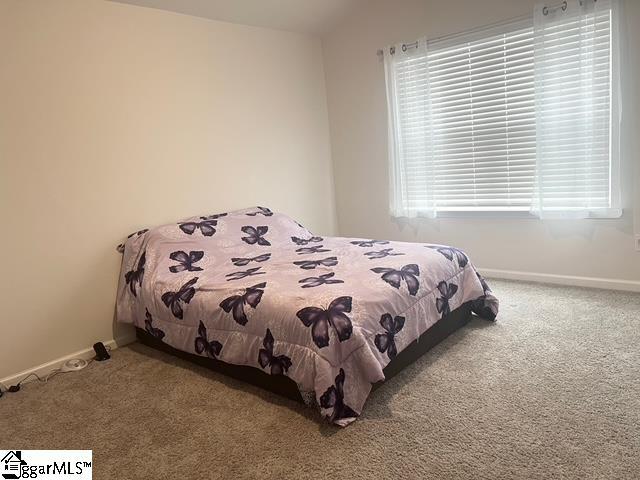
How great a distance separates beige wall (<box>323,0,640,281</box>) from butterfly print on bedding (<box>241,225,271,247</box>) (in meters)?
1.37

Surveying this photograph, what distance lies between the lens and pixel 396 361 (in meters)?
2.36

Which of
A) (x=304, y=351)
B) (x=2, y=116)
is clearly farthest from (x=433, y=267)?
(x=2, y=116)

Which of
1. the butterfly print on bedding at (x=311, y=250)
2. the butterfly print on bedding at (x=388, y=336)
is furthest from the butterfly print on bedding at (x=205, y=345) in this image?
the butterfly print on bedding at (x=311, y=250)

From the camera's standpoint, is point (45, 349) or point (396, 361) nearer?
point (396, 361)

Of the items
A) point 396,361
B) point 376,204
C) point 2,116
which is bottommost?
point 396,361

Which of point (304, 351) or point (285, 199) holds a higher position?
point (285, 199)

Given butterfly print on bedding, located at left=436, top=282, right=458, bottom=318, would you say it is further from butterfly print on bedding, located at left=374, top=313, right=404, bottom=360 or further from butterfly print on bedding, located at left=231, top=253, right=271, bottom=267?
butterfly print on bedding, located at left=231, top=253, right=271, bottom=267

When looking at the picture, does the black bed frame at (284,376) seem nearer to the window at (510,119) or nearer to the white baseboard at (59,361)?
the white baseboard at (59,361)

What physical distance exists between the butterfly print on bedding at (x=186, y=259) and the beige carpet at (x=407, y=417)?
0.55 metres

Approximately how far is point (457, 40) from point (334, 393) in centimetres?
296

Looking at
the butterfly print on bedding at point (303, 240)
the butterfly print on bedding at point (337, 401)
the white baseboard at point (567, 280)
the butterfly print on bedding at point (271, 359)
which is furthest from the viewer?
the butterfly print on bedding at point (303, 240)

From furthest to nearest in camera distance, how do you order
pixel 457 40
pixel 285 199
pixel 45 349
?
pixel 285 199 < pixel 457 40 < pixel 45 349

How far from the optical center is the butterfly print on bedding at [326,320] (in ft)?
6.56

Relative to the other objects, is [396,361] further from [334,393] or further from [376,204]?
[376,204]
